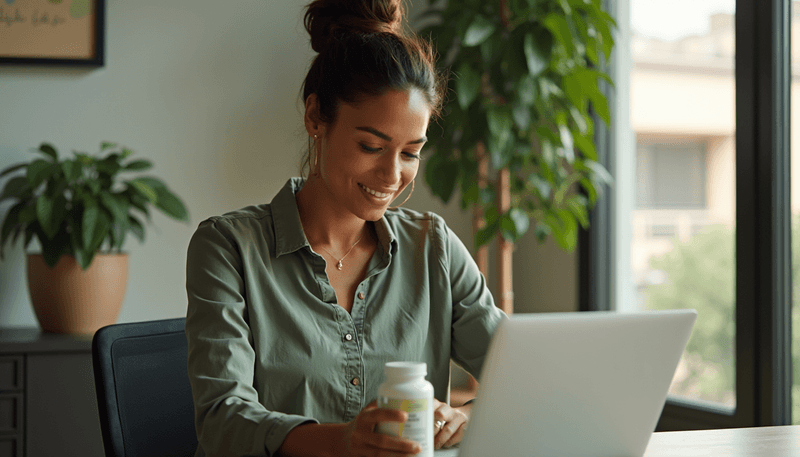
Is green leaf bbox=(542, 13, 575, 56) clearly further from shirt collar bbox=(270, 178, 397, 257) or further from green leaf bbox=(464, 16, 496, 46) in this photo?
shirt collar bbox=(270, 178, 397, 257)

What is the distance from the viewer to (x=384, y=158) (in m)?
1.20

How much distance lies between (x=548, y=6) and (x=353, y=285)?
1.53m

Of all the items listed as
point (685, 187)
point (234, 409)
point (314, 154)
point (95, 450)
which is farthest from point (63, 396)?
point (685, 187)

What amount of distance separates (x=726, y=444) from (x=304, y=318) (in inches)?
26.6

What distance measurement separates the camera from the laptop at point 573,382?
765 millimetres

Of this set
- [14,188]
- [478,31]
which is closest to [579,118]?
[478,31]

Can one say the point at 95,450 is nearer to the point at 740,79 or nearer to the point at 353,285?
the point at 353,285

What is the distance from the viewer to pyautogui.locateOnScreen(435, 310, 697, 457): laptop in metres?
0.76

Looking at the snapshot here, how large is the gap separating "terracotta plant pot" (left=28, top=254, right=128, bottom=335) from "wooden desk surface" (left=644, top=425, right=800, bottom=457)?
1876 mm

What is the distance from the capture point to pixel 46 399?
2279 mm

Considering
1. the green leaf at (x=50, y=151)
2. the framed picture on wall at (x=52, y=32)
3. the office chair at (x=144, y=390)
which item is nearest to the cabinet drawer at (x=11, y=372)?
the green leaf at (x=50, y=151)

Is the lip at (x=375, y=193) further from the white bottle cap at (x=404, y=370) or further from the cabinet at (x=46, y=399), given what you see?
the cabinet at (x=46, y=399)

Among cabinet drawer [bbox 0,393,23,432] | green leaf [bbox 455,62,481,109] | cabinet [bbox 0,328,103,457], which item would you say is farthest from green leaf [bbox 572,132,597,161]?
cabinet drawer [bbox 0,393,23,432]

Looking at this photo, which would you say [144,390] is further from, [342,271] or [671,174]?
[671,174]
